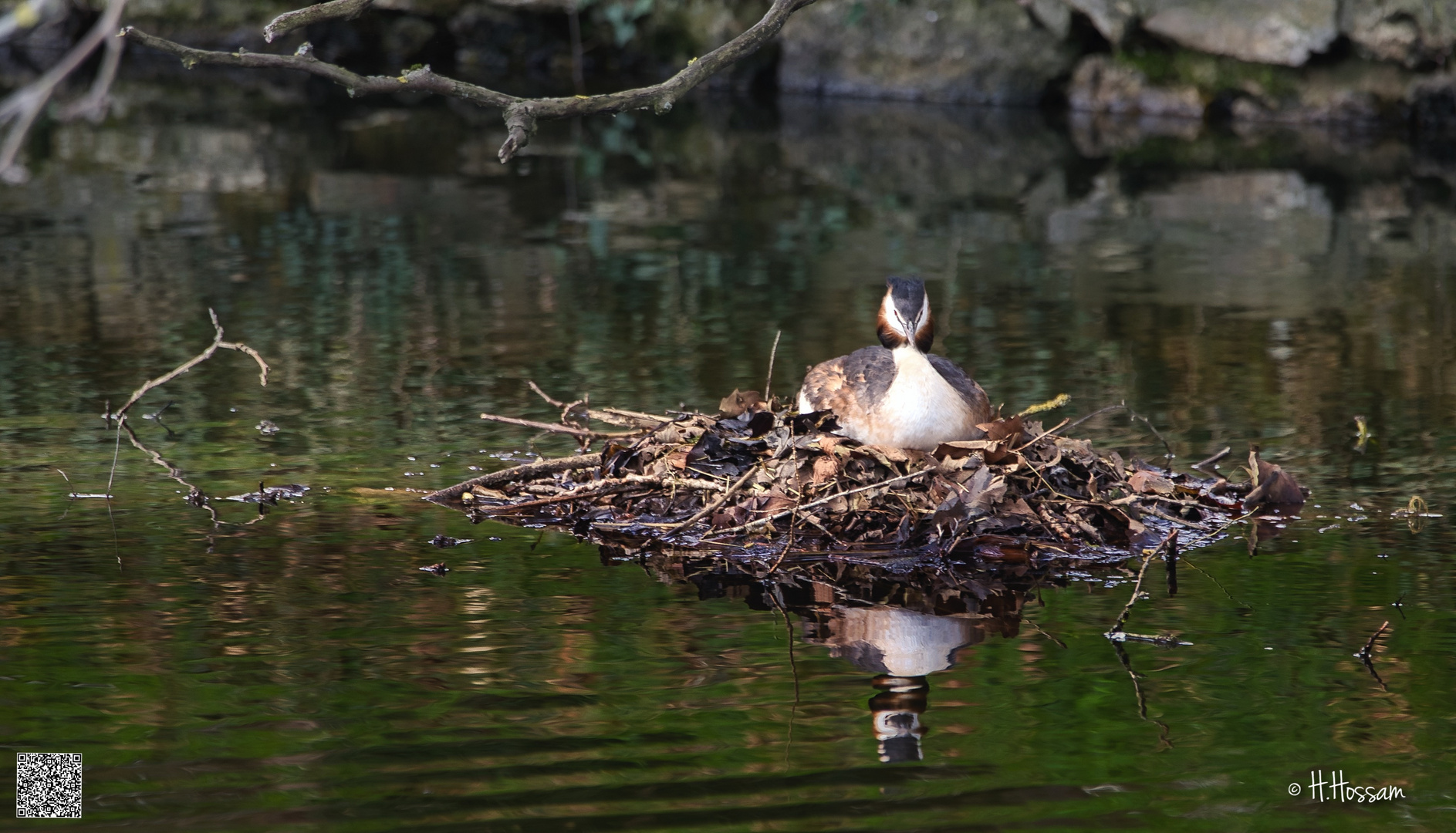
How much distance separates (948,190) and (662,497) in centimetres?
1009

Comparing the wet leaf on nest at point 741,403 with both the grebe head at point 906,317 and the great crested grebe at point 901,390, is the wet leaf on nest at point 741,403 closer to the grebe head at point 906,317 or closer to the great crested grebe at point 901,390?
the great crested grebe at point 901,390

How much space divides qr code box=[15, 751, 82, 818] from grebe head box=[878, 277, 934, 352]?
136 inches

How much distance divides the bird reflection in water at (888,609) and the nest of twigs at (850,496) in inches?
5.7

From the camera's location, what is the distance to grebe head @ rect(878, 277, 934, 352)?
6.89 metres

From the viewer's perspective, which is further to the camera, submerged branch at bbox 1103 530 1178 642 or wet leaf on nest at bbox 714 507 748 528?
wet leaf on nest at bbox 714 507 748 528

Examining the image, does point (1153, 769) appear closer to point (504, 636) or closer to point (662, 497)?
point (504, 636)

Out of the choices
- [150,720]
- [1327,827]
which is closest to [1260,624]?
[1327,827]

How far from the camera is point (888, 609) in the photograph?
19.1 ft

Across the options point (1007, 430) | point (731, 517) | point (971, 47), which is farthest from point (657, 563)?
point (971, 47)

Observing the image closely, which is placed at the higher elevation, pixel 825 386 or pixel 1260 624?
pixel 825 386

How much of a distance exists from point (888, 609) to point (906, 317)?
1470 millimetres

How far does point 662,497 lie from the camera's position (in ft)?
22.3

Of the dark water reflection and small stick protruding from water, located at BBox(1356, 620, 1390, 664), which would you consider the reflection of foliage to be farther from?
small stick protruding from water, located at BBox(1356, 620, 1390, 664)

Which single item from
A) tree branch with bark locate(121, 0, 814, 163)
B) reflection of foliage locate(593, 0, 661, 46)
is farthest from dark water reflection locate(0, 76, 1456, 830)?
reflection of foliage locate(593, 0, 661, 46)
